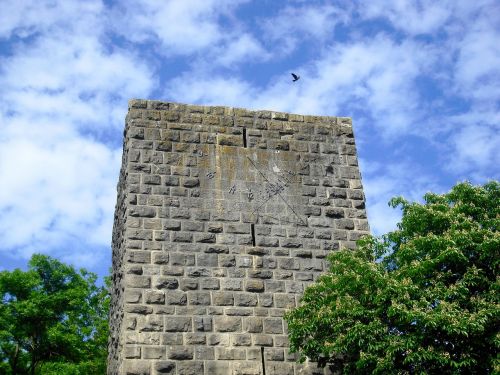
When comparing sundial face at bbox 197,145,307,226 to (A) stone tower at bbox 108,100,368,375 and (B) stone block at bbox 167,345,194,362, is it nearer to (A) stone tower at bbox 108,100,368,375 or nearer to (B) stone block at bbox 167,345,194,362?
(A) stone tower at bbox 108,100,368,375

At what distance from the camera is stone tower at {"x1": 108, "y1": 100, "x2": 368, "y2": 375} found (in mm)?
8773

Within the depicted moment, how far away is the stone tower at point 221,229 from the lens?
28.8 feet

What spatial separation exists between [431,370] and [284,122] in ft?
16.3

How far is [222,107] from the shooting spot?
35.1ft

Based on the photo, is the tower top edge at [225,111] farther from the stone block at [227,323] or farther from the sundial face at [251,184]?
the stone block at [227,323]

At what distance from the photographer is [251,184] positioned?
33.0ft

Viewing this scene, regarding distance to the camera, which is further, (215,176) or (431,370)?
(215,176)

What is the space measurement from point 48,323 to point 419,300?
20.6 metres

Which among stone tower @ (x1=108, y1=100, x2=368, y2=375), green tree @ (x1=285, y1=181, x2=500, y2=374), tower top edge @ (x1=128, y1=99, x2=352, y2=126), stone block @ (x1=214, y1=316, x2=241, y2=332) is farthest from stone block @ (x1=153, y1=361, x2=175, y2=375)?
tower top edge @ (x1=128, y1=99, x2=352, y2=126)

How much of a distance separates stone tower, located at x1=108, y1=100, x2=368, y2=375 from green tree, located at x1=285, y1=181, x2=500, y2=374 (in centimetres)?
72

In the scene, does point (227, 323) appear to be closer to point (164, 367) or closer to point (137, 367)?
point (164, 367)

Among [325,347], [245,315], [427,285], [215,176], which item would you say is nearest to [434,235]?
[427,285]

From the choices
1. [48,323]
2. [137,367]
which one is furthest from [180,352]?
[48,323]

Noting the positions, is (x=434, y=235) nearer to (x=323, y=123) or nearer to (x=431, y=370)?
(x=431, y=370)
